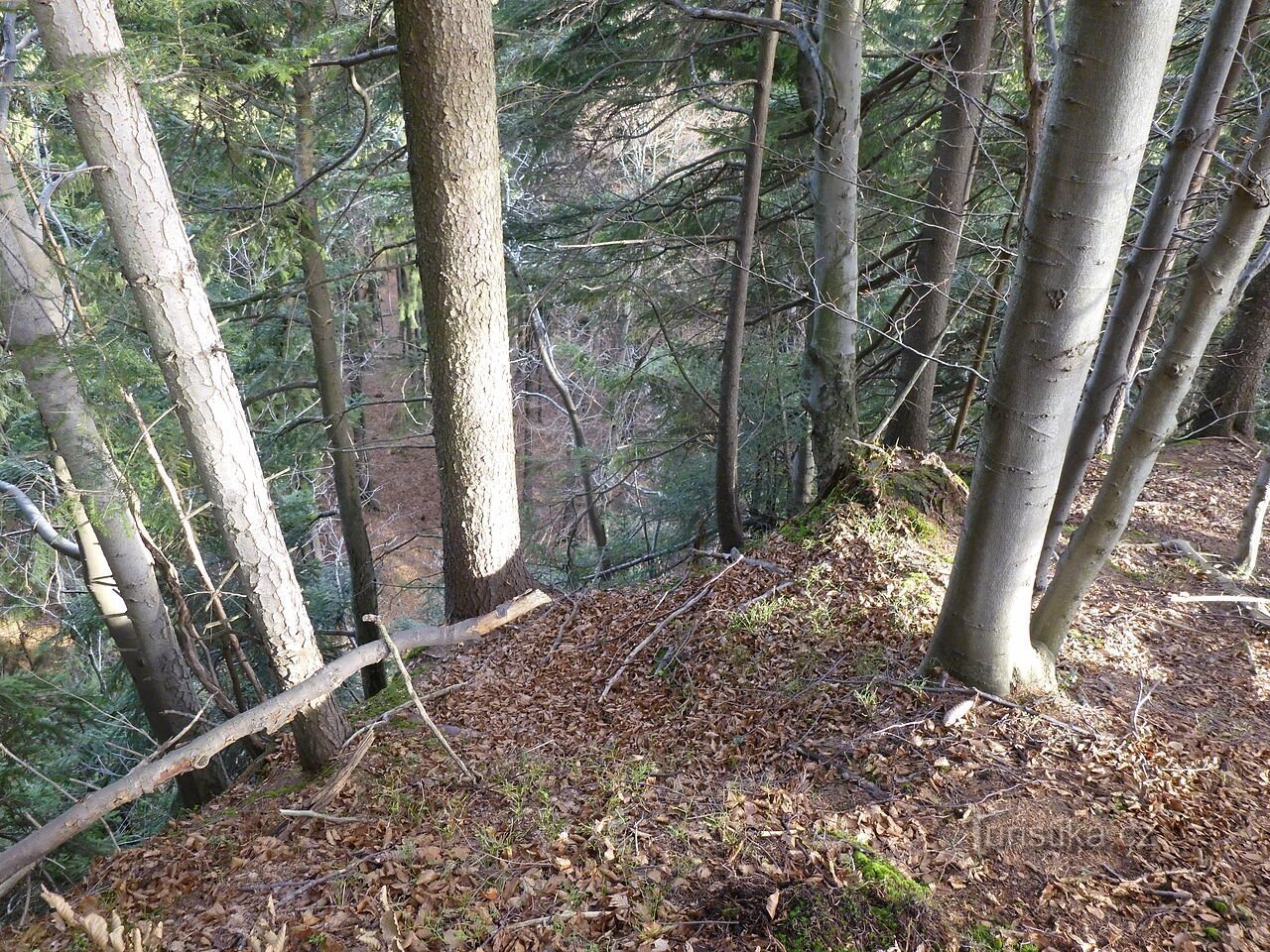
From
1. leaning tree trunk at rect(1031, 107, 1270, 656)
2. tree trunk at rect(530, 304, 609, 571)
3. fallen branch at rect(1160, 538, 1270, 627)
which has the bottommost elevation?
tree trunk at rect(530, 304, 609, 571)

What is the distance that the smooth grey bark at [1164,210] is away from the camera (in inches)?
116

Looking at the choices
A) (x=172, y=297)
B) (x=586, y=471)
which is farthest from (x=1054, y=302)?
(x=586, y=471)

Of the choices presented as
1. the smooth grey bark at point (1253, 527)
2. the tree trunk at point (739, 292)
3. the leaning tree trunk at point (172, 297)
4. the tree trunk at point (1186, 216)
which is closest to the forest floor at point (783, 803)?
the smooth grey bark at point (1253, 527)

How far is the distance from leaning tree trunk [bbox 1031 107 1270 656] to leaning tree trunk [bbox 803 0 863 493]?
217 centimetres

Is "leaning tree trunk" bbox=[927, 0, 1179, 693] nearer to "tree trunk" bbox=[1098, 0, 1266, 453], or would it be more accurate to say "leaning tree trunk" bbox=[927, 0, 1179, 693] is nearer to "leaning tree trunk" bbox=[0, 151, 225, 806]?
"tree trunk" bbox=[1098, 0, 1266, 453]

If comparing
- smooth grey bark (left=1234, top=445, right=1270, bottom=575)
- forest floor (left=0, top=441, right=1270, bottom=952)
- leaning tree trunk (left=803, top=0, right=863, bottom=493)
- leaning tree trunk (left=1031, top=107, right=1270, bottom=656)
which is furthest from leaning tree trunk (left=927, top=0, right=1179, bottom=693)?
smooth grey bark (left=1234, top=445, right=1270, bottom=575)

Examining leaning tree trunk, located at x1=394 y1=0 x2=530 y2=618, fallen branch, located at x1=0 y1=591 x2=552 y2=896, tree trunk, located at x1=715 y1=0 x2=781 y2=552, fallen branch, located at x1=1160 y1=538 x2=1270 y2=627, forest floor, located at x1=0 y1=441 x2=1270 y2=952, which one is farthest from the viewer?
tree trunk, located at x1=715 y1=0 x2=781 y2=552

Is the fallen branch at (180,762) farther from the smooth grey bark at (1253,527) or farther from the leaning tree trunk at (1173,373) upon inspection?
the smooth grey bark at (1253,527)

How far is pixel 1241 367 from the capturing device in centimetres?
818

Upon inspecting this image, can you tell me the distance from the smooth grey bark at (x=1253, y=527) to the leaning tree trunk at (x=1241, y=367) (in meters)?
3.28

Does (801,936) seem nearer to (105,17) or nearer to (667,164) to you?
(105,17)

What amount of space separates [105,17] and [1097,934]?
5165 millimetres

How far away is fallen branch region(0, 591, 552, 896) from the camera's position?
303cm

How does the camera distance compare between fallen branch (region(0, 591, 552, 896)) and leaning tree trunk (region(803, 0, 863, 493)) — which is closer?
fallen branch (region(0, 591, 552, 896))
